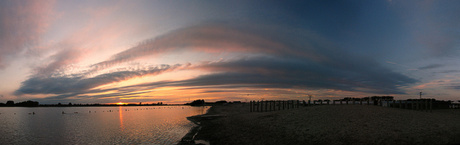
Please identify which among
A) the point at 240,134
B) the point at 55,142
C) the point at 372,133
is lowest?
the point at 55,142

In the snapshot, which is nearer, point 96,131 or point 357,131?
point 357,131

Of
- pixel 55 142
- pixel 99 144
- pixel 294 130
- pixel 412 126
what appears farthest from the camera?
pixel 55 142

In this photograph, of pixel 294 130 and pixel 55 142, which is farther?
pixel 55 142

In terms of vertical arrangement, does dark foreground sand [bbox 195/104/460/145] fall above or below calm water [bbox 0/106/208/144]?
above

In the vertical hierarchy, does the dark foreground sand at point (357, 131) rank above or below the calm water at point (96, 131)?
above

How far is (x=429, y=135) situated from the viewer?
1389cm

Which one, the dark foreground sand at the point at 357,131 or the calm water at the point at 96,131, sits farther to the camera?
the calm water at the point at 96,131

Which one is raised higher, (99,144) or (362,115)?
(362,115)

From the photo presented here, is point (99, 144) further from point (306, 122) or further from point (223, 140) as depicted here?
point (306, 122)

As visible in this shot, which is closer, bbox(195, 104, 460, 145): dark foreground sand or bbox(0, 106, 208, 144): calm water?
bbox(195, 104, 460, 145): dark foreground sand

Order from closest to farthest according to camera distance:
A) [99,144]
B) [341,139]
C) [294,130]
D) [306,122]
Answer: [341,139] → [294,130] → [306,122] → [99,144]

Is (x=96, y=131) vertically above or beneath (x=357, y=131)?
beneath

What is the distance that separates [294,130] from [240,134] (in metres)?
5.11

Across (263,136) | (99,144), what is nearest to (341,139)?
(263,136)
